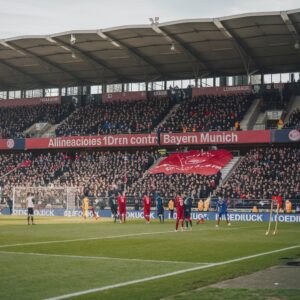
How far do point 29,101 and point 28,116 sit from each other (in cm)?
284

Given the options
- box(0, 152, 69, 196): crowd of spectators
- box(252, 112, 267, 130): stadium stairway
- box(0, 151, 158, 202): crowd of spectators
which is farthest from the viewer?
box(0, 152, 69, 196): crowd of spectators

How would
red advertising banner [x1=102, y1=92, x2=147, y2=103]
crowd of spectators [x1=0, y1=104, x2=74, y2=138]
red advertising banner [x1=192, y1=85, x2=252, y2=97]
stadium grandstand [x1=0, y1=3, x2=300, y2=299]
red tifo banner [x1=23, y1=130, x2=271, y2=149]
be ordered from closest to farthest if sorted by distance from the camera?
1. stadium grandstand [x1=0, y1=3, x2=300, y2=299]
2. red tifo banner [x1=23, y1=130, x2=271, y2=149]
3. red advertising banner [x1=192, y1=85, x2=252, y2=97]
4. red advertising banner [x1=102, y1=92, x2=147, y2=103]
5. crowd of spectators [x1=0, y1=104, x2=74, y2=138]

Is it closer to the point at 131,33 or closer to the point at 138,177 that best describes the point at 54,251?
the point at 131,33

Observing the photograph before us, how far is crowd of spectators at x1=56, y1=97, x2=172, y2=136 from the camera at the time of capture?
5809cm

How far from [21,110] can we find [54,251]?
51.2 m

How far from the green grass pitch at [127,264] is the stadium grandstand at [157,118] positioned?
21723 millimetres

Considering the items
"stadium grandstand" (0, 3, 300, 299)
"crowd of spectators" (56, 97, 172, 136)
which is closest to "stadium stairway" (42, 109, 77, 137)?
"stadium grandstand" (0, 3, 300, 299)

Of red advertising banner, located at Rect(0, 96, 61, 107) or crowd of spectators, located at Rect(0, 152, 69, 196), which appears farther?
red advertising banner, located at Rect(0, 96, 61, 107)

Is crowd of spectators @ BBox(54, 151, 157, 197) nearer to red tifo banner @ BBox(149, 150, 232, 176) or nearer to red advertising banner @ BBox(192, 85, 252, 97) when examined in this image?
red tifo banner @ BBox(149, 150, 232, 176)

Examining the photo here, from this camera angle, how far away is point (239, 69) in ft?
189

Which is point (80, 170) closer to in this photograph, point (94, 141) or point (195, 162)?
point (94, 141)

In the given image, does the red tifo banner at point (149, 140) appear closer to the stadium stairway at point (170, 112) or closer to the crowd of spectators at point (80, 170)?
the crowd of spectators at point (80, 170)

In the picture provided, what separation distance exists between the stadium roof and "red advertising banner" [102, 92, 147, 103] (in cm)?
155

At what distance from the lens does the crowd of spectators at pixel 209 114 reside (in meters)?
54.3
